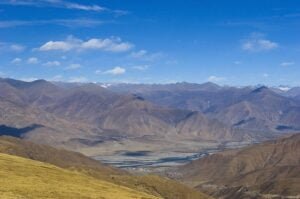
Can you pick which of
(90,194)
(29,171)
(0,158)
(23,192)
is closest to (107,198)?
(90,194)

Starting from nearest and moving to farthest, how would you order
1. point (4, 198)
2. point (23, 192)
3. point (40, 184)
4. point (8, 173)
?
point (4, 198)
point (23, 192)
point (40, 184)
point (8, 173)

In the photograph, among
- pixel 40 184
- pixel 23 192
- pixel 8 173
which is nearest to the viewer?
pixel 23 192

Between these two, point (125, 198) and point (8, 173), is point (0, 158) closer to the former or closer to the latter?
point (8, 173)

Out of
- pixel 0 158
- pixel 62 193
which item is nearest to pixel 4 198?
pixel 62 193

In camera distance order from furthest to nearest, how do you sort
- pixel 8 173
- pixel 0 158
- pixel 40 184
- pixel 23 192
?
pixel 0 158, pixel 8 173, pixel 40 184, pixel 23 192

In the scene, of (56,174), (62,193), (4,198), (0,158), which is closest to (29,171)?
(56,174)

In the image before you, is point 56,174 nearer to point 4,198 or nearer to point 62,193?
point 62,193

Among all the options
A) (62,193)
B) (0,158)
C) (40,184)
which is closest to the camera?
(62,193)

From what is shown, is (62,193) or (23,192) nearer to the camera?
(23,192)
